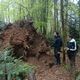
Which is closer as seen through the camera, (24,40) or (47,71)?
(47,71)

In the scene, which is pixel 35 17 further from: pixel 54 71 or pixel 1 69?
pixel 1 69

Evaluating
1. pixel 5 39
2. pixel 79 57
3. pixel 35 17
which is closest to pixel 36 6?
pixel 35 17

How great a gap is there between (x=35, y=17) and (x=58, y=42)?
1236cm

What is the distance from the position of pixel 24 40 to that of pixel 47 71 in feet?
7.85

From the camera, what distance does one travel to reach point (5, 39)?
1477 cm

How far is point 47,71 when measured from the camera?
43.4ft

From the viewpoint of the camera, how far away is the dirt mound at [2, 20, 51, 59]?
14.3 metres

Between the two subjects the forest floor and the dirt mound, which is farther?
the dirt mound

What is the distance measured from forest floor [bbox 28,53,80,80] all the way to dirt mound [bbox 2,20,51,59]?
1.45ft

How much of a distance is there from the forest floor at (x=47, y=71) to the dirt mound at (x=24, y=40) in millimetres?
443

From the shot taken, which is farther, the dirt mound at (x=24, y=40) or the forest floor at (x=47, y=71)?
the dirt mound at (x=24, y=40)

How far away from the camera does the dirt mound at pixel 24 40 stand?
1431cm

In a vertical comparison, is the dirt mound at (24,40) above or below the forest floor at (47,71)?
above

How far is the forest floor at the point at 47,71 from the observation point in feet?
→ 39.8
